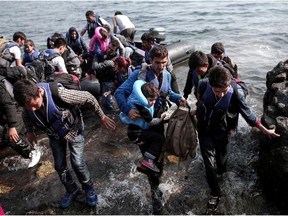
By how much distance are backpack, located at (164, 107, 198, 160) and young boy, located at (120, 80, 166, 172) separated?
1.21 ft

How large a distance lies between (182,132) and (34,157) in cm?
267

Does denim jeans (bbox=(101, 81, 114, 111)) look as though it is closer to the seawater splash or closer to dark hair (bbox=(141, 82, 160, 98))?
the seawater splash

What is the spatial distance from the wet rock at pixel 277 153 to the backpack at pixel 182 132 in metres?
0.95

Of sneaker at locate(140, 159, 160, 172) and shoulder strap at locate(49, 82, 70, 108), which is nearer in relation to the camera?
shoulder strap at locate(49, 82, 70, 108)

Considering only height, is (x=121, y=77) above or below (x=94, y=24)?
below

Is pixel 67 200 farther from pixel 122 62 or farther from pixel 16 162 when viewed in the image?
pixel 122 62

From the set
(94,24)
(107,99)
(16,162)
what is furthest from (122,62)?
(94,24)

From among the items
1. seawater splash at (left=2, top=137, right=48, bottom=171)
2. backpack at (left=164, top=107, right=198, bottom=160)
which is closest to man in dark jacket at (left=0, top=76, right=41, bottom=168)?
seawater splash at (left=2, top=137, right=48, bottom=171)

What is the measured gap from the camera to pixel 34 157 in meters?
4.98

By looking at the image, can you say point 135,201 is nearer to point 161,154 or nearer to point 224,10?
point 161,154

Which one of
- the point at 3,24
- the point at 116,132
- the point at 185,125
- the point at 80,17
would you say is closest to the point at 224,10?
the point at 80,17

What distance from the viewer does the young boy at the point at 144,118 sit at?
3055 millimetres

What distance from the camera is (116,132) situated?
5.85 meters

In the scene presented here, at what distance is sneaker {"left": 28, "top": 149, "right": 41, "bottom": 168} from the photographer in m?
4.90
